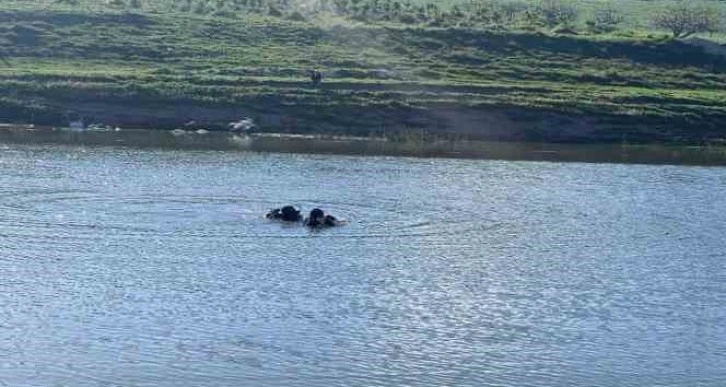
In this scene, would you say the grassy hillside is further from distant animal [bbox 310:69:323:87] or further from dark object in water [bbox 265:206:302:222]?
dark object in water [bbox 265:206:302:222]

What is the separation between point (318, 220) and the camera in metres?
38.0

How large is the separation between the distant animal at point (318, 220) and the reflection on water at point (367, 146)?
18956 millimetres

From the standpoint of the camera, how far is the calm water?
25.0m

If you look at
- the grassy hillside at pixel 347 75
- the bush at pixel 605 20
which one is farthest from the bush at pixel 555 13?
the grassy hillside at pixel 347 75

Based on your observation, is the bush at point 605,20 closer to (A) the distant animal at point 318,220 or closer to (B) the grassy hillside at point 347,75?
(B) the grassy hillside at point 347,75

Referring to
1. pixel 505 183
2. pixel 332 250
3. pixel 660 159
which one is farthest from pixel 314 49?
pixel 332 250

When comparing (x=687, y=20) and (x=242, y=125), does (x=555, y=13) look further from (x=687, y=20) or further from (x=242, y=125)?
(x=242, y=125)

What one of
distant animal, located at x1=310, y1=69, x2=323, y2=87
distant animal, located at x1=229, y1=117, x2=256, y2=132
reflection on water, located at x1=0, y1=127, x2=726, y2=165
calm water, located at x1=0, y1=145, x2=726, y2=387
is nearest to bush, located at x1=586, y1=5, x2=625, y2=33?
distant animal, located at x1=310, y1=69, x2=323, y2=87

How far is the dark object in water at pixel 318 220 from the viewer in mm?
37844

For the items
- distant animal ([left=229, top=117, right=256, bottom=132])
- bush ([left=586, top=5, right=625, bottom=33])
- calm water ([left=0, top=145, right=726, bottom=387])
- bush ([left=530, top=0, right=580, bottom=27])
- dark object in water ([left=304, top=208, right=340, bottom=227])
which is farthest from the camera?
bush ([left=530, top=0, right=580, bottom=27])

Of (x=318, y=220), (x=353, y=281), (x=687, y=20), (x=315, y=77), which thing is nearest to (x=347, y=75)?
(x=315, y=77)

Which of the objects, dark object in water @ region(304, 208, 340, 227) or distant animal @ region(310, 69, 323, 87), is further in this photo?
distant animal @ region(310, 69, 323, 87)

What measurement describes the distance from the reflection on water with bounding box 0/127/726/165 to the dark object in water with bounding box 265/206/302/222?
18110 mm

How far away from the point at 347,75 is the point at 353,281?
133ft
